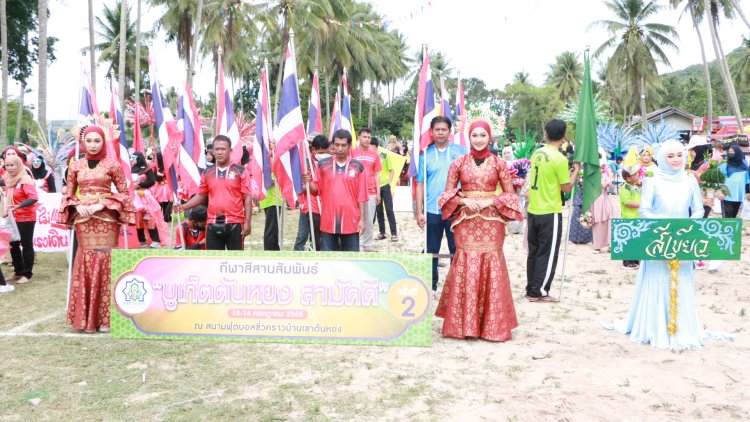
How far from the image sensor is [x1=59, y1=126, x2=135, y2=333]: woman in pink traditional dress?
5.54 m

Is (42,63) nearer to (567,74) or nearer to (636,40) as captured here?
(636,40)

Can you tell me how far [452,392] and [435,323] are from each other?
5.79 ft

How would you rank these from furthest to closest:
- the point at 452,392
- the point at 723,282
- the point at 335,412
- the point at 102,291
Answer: the point at 723,282 → the point at 102,291 → the point at 452,392 → the point at 335,412

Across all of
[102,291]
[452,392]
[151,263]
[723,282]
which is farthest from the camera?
[723,282]

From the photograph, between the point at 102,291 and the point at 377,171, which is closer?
the point at 102,291

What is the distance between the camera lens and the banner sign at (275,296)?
490cm

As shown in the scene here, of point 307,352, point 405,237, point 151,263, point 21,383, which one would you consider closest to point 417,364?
point 307,352

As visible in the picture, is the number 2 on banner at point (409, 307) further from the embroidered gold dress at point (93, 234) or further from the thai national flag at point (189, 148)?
the thai national flag at point (189, 148)

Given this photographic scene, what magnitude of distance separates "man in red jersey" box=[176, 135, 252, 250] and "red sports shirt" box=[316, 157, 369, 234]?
0.87m

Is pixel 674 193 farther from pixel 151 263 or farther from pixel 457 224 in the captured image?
pixel 151 263

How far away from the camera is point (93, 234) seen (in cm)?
560

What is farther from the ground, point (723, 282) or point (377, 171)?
point (377, 171)

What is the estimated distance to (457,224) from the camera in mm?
5355

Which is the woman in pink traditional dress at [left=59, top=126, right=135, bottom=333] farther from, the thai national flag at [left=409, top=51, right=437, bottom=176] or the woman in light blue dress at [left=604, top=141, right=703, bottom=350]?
the woman in light blue dress at [left=604, top=141, right=703, bottom=350]
